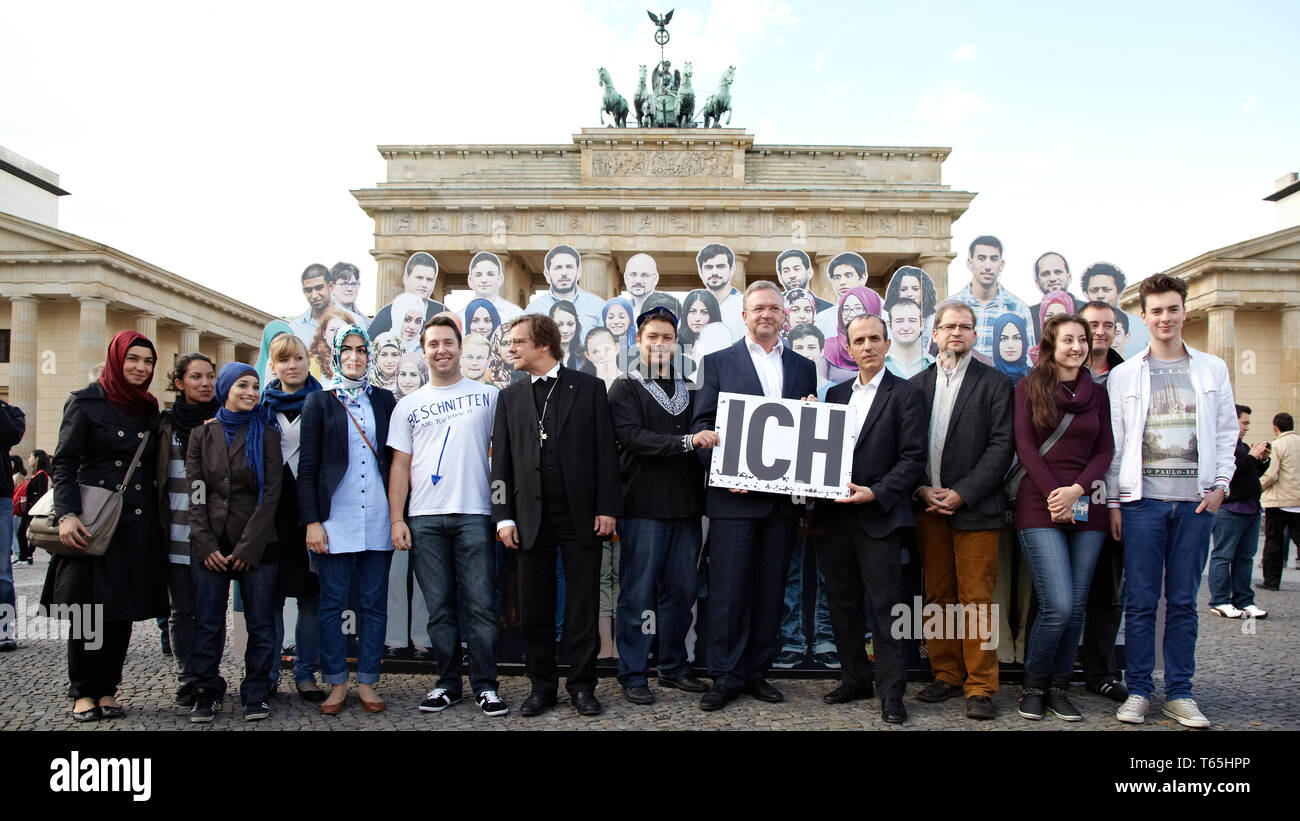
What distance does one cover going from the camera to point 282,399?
511 centimetres

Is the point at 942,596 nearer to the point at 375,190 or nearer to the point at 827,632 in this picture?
the point at 827,632

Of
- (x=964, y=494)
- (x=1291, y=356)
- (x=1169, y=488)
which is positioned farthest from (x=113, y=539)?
(x=1291, y=356)

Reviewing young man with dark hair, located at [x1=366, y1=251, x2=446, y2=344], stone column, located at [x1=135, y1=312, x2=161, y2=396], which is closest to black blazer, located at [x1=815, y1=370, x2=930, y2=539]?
young man with dark hair, located at [x1=366, y1=251, x2=446, y2=344]

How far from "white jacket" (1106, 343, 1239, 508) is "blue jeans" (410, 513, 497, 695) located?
3795mm

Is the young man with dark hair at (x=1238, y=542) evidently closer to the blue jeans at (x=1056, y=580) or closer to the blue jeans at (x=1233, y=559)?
the blue jeans at (x=1233, y=559)

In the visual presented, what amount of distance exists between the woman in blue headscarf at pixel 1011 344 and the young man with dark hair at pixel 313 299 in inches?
243

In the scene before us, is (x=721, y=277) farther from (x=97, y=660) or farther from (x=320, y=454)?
(x=97, y=660)

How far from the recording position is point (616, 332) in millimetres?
8430

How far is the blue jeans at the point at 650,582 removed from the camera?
5.11 meters

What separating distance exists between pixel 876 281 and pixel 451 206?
21.4m

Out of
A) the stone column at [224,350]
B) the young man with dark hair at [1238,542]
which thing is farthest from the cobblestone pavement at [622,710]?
the stone column at [224,350]

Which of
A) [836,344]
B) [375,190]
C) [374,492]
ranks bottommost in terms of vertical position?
[374,492]

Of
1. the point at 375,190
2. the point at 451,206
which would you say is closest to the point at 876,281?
the point at 451,206

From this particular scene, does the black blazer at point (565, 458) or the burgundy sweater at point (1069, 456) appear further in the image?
the black blazer at point (565, 458)
